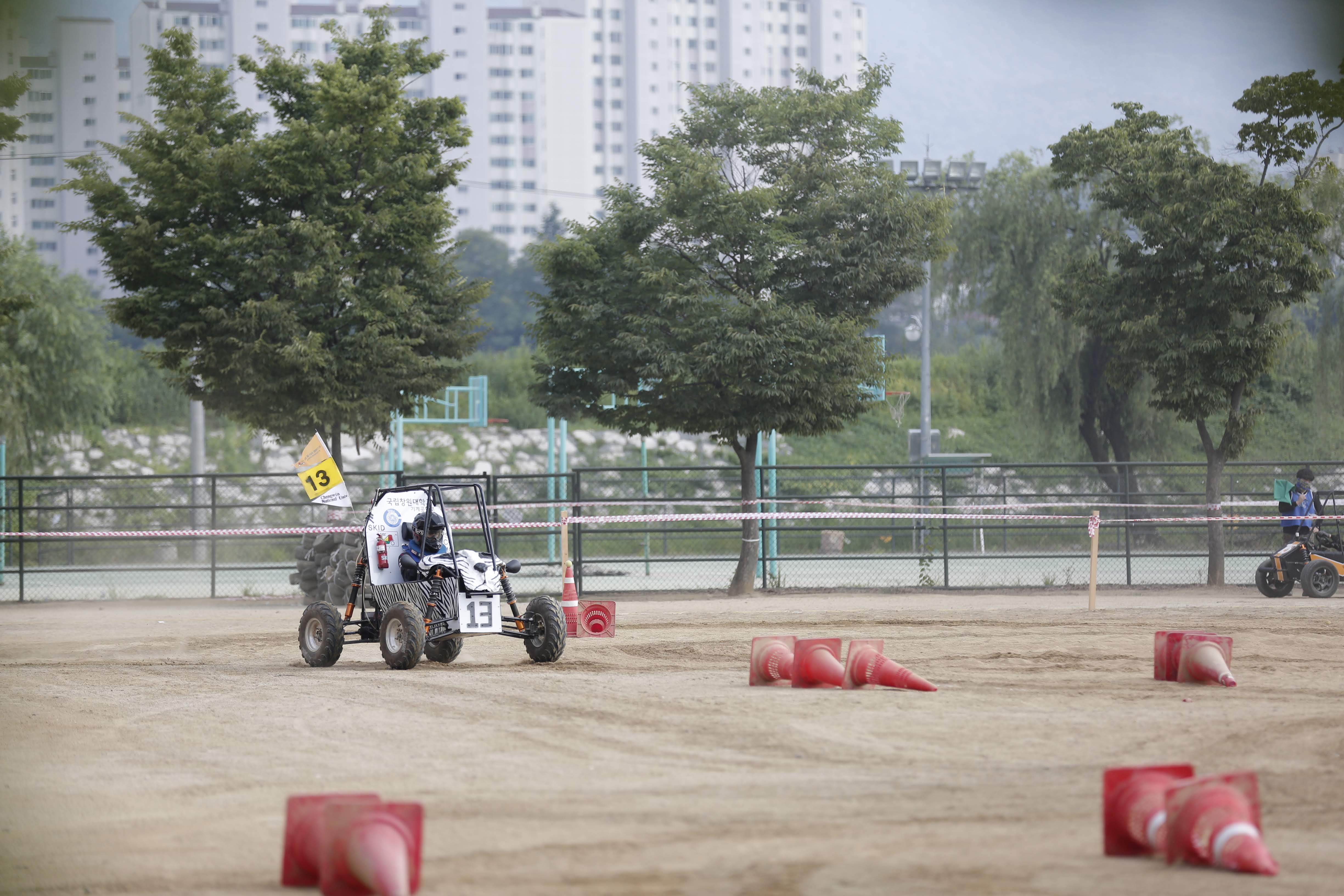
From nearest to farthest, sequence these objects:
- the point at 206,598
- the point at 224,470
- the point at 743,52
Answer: the point at 206,598, the point at 224,470, the point at 743,52

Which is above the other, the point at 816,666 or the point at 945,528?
the point at 945,528

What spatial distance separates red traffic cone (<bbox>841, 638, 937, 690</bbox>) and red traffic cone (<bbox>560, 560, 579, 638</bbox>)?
447cm

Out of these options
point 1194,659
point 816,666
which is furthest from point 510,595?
point 1194,659

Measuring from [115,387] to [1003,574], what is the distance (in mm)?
36665

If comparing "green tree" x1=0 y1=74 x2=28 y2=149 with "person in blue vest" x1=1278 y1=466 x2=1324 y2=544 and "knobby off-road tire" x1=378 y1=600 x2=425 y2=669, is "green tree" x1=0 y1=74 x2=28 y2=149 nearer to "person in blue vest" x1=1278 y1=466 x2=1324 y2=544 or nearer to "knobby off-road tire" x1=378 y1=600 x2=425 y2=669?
"knobby off-road tire" x1=378 y1=600 x2=425 y2=669

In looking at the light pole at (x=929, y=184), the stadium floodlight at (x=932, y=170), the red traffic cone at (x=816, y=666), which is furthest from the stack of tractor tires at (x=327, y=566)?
the stadium floodlight at (x=932, y=170)

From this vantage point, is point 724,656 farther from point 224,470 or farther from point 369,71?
point 224,470

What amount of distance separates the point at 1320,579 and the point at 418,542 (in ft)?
44.1

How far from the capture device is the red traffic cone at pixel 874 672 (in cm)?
993

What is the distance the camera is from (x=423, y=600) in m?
11.7

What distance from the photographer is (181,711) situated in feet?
31.6

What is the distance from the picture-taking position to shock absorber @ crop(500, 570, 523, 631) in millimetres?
11742

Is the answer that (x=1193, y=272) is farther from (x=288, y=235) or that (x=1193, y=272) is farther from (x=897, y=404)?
(x=897, y=404)

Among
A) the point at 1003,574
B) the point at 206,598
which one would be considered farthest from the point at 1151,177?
the point at 206,598
